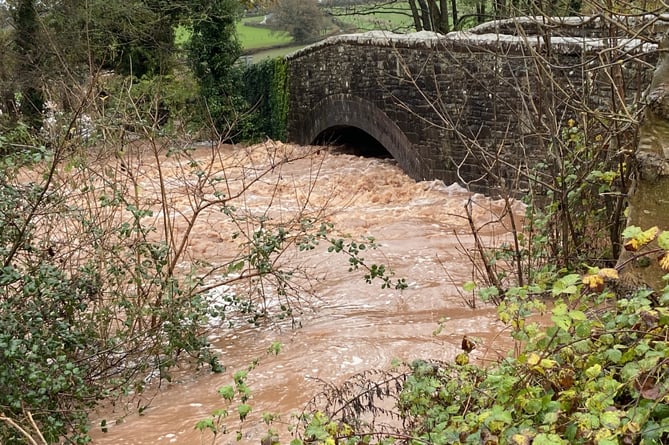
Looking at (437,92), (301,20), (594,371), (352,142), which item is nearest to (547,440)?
(594,371)

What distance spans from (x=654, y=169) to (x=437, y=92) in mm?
3561

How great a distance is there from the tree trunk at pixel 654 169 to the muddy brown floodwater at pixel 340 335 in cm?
118

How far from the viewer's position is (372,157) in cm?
1644

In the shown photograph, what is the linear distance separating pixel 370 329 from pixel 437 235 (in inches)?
133

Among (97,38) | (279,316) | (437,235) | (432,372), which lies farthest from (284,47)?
(432,372)

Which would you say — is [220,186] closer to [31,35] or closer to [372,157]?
[372,157]

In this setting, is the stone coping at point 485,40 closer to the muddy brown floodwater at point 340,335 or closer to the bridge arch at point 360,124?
the bridge arch at point 360,124

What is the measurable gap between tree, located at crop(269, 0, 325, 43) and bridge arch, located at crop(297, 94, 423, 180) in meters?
4.90

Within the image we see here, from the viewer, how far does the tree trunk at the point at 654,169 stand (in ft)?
12.3

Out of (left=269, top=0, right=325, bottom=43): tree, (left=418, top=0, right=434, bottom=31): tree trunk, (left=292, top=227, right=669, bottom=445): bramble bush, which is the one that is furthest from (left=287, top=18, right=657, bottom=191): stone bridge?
(left=418, top=0, right=434, bottom=31): tree trunk

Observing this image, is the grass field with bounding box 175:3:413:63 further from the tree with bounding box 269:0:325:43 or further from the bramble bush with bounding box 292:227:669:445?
the bramble bush with bounding box 292:227:669:445

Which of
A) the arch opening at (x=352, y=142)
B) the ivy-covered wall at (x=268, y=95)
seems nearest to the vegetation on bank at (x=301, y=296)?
the arch opening at (x=352, y=142)

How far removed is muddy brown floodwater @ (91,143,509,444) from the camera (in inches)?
188

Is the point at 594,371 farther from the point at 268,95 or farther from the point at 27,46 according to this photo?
the point at 27,46
